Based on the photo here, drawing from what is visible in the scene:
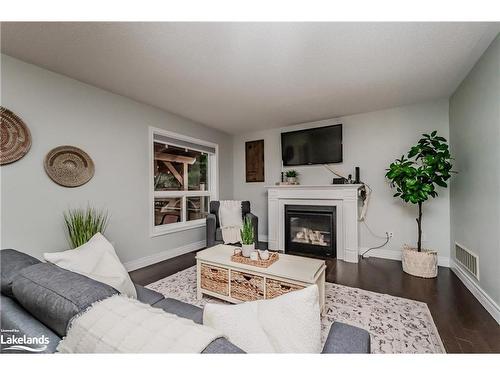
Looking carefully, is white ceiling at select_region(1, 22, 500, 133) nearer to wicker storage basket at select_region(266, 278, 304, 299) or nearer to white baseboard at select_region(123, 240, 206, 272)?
wicker storage basket at select_region(266, 278, 304, 299)

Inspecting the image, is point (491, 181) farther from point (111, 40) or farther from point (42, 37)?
point (42, 37)

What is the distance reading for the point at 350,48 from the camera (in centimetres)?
188

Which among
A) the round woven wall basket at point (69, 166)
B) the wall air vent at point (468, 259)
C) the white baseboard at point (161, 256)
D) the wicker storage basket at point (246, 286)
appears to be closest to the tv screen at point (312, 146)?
the wall air vent at point (468, 259)

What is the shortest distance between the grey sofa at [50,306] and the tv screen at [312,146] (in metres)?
3.28

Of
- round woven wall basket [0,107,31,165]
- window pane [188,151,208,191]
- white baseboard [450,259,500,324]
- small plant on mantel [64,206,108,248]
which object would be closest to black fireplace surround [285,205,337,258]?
white baseboard [450,259,500,324]

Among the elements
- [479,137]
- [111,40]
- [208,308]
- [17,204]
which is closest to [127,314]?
[208,308]

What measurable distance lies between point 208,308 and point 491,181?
254 cm

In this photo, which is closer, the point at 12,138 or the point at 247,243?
the point at 12,138

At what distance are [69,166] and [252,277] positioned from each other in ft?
7.31

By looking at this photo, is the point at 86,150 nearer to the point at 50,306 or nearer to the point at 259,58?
the point at 259,58

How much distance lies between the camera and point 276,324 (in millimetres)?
673

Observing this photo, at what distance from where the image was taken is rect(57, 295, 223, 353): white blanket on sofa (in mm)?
536

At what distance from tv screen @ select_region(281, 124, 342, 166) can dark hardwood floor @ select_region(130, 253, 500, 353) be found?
169cm

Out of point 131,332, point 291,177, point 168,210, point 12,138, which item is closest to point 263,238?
point 291,177
